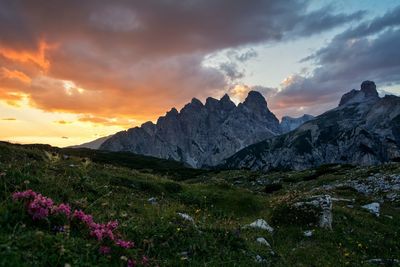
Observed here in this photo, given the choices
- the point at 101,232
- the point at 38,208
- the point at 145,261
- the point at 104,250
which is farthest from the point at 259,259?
the point at 38,208

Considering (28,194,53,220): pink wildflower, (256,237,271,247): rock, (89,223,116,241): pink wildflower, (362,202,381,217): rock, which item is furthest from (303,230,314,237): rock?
(28,194,53,220): pink wildflower

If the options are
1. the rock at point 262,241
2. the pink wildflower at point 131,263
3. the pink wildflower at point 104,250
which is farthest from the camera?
the rock at point 262,241

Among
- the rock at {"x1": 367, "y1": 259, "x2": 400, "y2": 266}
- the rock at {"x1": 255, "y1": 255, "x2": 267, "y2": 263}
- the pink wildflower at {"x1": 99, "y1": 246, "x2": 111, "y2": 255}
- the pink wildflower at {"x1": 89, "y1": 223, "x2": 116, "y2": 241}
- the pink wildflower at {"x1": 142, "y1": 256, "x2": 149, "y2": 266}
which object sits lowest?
the rock at {"x1": 367, "y1": 259, "x2": 400, "y2": 266}

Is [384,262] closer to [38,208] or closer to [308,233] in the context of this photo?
[308,233]

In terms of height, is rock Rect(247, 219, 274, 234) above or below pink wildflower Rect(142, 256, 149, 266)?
below

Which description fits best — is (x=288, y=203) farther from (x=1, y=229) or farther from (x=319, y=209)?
(x=1, y=229)

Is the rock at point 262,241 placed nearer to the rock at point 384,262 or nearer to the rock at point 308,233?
the rock at point 308,233

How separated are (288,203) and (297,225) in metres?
1.65

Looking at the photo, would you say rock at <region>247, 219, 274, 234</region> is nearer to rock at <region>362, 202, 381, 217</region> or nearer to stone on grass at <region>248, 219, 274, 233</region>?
stone on grass at <region>248, 219, 274, 233</region>

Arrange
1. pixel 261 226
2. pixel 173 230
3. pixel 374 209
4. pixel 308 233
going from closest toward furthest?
pixel 173 230
pixel 261 226
pixel 308 233
pixel 374 209

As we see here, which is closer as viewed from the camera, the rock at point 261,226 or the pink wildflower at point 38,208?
the pink wildflower at point 38,208

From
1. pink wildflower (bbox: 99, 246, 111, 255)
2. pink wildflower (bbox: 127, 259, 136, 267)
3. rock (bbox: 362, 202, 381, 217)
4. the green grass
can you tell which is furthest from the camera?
rock (bbox: 362, 202, 381, 217)

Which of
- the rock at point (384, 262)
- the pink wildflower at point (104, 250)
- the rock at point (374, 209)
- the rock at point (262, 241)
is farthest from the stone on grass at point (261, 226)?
the pink wildflower at point (104, 250)

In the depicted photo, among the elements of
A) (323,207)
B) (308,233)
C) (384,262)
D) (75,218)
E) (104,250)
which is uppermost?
(75,218)
